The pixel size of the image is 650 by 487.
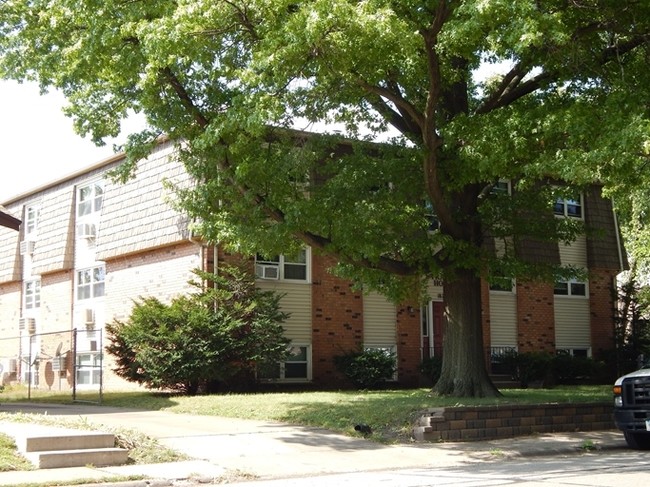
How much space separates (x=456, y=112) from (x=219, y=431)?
7.73 m

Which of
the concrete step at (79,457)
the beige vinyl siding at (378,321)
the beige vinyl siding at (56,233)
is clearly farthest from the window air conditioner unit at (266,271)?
the concrete step at (79,457)

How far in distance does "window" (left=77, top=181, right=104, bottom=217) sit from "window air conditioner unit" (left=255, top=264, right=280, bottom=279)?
7.63 meters

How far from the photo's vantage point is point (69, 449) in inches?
428

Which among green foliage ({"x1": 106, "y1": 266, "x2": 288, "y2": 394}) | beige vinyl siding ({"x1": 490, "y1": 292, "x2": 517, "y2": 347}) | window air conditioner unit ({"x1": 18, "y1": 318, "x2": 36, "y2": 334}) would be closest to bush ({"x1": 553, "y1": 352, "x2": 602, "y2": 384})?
beige vinyl siding ({"x1": 490, "y1": 292, "x2": 517, "y2": 347})

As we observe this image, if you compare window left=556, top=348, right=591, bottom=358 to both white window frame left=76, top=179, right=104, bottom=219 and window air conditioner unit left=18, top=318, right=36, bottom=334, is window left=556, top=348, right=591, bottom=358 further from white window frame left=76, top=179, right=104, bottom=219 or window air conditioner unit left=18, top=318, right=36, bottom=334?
window air conditioner unit left=18, top=318, right=36, bottom=334

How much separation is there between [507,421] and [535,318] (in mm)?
14899

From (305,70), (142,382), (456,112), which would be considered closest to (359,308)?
(142,382)

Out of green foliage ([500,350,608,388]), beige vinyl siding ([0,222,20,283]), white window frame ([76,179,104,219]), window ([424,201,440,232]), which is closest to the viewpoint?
window ([424,201,440,232])

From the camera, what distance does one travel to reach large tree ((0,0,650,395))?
12203 mm

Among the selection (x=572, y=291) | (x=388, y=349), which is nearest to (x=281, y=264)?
(x=388, y=349)

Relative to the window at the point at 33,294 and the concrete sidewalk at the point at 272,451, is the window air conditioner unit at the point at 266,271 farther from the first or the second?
the window at the point at 33,294

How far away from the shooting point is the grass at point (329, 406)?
47.2 ft

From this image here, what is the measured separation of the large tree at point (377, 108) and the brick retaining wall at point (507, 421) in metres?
1.74

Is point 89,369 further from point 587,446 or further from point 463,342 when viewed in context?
point 587,446
